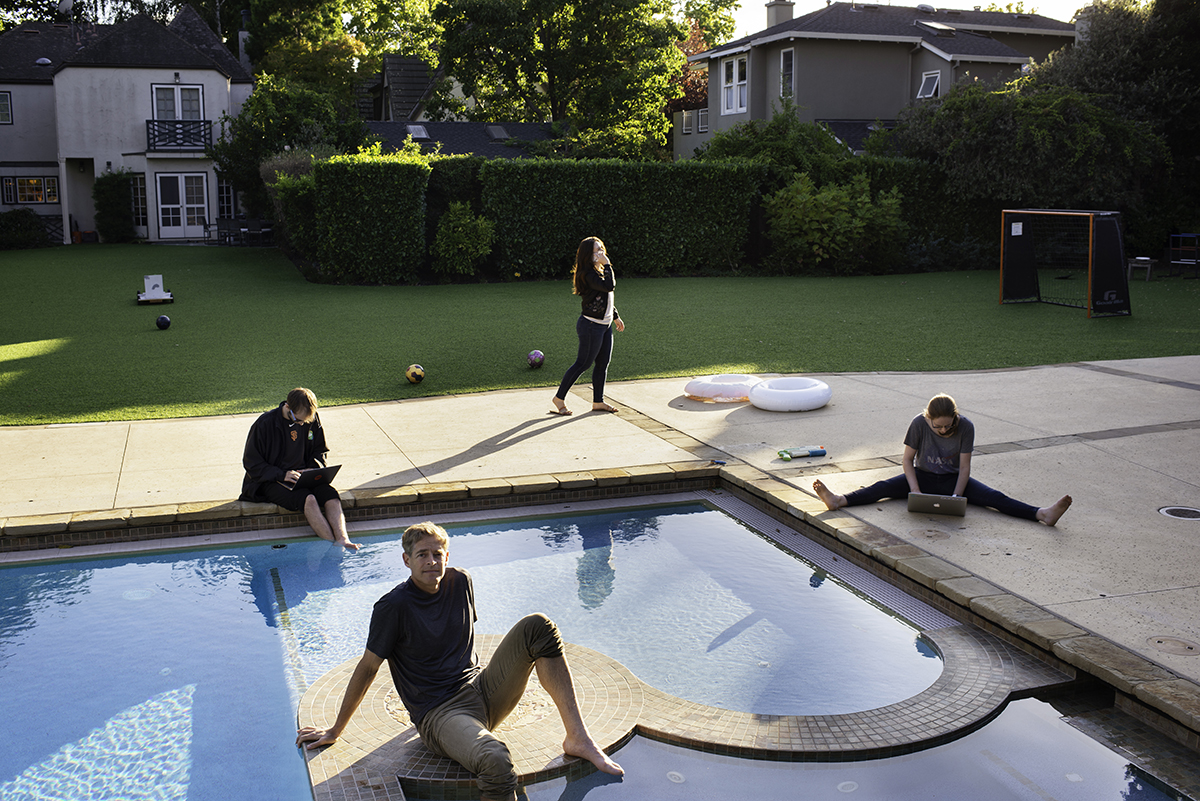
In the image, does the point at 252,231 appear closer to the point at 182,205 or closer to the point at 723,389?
the point at 182,205

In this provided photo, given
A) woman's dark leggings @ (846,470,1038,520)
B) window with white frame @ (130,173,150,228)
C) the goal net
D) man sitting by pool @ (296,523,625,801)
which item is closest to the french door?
window with white frame @ (130,173,150,228)

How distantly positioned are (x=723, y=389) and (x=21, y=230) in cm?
3043

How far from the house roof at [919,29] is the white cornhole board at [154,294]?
2201 centimetres

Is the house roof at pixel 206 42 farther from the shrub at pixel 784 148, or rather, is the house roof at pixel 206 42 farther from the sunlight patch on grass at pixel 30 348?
the sunlight patch on grass at pixel 30 348

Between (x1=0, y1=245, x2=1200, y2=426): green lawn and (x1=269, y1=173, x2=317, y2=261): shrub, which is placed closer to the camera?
(x1=0, y1=245, x2=1200, y2=426): green lawn

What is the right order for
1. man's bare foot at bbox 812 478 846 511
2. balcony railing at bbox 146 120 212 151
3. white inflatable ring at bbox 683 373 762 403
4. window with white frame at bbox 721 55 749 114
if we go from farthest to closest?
window with white frame at bbox 721 55 749 114 → balcony railing at bbox 146 120 212 151 → white inflatable ring at bbox 683 373 762 403 → man's bare foot at bbox 812 478 846 511

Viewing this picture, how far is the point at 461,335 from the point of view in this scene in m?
14.4

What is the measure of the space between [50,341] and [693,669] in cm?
1228

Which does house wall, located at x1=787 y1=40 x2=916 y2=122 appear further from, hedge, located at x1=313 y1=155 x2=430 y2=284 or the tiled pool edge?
the tiled pool edge

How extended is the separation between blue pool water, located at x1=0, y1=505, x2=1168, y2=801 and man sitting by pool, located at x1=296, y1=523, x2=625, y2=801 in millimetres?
338

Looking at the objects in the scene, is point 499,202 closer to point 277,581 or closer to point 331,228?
point 331,228

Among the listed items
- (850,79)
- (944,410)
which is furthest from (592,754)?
(850,79)

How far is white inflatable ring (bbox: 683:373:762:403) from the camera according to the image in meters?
10.2

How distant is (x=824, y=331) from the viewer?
1480 centimetres
